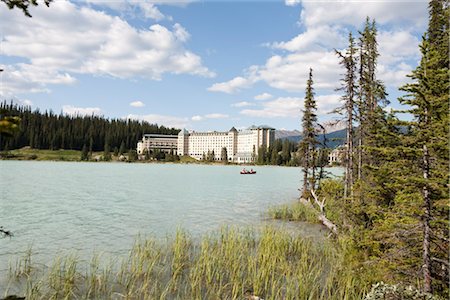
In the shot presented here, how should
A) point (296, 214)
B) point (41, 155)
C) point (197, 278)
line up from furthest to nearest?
point (41, 155), point (296, 214), point (197, 278)

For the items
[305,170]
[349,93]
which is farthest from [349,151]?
[305,170]

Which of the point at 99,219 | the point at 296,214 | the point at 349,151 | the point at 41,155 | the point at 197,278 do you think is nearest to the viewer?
the point at 197,278

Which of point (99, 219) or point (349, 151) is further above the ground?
point (349, 151)

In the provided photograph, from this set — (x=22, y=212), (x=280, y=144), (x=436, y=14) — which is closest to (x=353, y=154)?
Result: (x=436, y=14)

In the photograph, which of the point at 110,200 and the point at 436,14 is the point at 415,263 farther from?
the point at 110,200

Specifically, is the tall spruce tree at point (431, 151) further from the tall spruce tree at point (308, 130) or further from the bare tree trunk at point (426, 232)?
the tall spruce tree at point (308, 130)

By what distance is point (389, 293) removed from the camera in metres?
7.65

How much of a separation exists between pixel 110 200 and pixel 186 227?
17100 mm

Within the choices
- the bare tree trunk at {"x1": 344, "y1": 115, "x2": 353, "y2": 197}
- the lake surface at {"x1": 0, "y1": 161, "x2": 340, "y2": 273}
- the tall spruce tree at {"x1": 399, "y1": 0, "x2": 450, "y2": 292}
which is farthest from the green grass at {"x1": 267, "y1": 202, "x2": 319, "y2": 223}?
the tall spruce tree at {"x1": 399, "y1": 0, "x2": 450, "y2": 292}

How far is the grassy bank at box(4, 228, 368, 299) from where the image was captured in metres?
10.0

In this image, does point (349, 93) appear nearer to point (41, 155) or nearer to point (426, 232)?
point (426, 232)

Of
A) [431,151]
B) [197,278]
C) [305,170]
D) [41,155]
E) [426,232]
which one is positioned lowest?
[197,278]

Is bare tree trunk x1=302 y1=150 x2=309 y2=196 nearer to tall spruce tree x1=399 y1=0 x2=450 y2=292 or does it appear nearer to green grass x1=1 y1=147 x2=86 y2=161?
tall spruce tree x1=399 y1=0 x2=450 y2=292

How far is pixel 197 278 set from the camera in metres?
10.6
